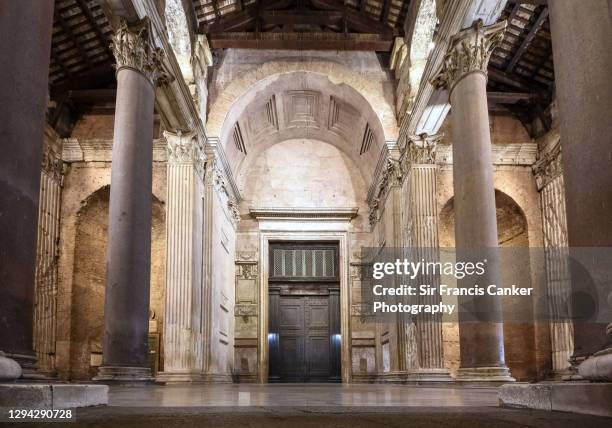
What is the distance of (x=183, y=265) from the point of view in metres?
13.5

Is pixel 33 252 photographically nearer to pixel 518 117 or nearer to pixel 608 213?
pixel 608 213

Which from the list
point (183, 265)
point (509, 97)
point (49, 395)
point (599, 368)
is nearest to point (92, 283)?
point (183, 265)

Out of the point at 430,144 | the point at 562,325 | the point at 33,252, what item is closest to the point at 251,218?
the point at 430,144

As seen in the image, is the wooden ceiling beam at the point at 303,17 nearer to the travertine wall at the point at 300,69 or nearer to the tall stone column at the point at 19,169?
the travertine wall at the point at 300,69

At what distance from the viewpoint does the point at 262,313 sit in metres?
20.0

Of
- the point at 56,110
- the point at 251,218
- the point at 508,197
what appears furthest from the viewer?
the point at 251,218

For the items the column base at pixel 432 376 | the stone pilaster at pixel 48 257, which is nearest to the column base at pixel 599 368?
the column base at pixel 432 376

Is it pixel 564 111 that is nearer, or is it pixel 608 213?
pixel 608 213

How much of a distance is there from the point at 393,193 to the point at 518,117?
13.4 ft

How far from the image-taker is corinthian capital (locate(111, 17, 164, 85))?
903 centimetres

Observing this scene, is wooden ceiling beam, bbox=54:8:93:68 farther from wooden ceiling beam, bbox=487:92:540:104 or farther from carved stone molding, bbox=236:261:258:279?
wooden ceiling beam, bbox=487:92:540:104

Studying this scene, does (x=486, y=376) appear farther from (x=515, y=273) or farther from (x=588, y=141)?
(x=515, y=273)

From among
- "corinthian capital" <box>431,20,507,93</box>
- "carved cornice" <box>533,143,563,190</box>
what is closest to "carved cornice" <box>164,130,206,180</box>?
"corinthian capital" <box>431,20,507,93</box>

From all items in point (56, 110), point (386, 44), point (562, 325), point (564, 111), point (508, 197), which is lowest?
point (562, 325)
